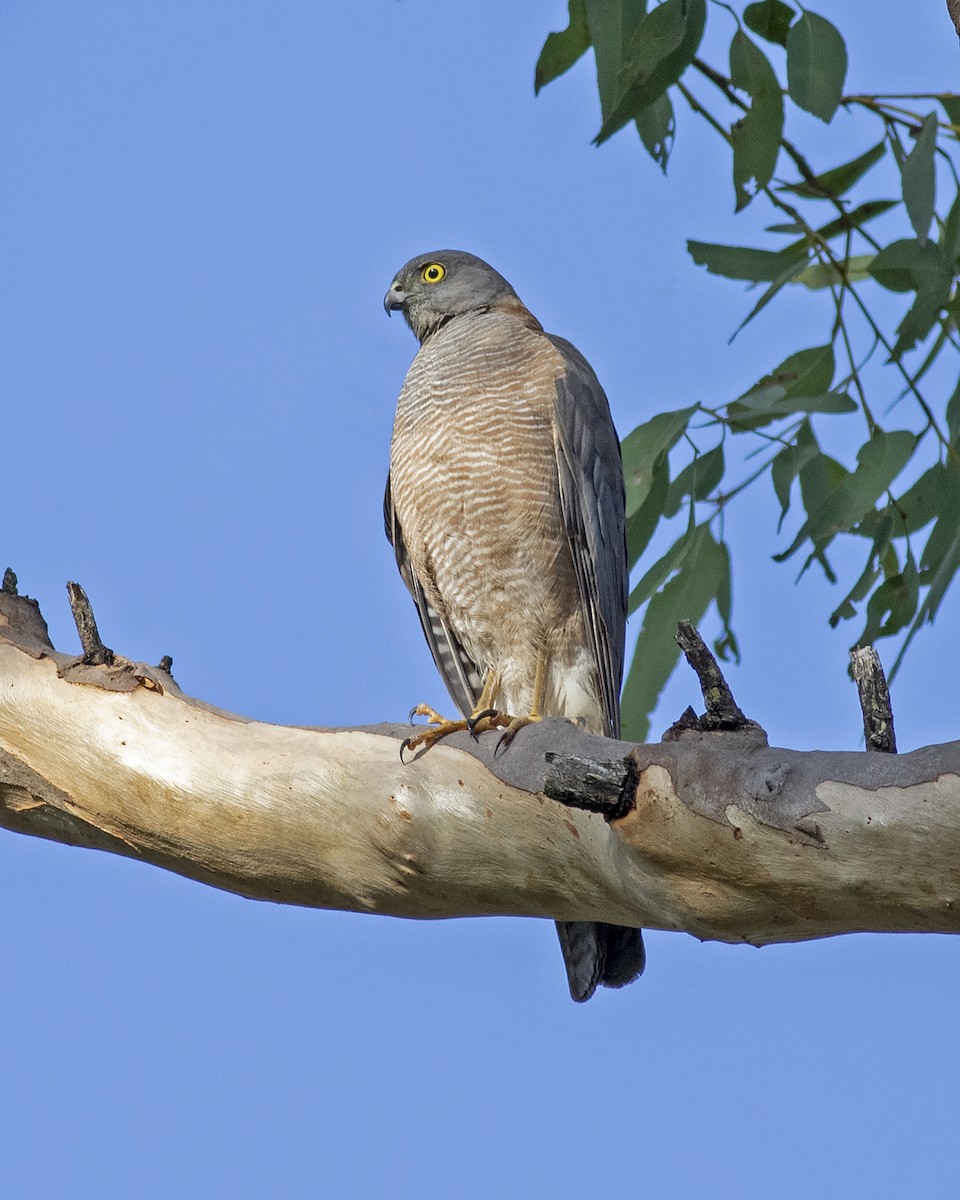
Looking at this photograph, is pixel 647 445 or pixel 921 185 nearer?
pixel 921 185

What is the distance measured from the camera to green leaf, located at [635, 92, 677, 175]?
377cm

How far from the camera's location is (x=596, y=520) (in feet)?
12.6

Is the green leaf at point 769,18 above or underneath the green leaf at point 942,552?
above

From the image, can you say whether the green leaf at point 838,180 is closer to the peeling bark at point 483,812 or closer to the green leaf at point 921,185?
the green leaf at point 921,185

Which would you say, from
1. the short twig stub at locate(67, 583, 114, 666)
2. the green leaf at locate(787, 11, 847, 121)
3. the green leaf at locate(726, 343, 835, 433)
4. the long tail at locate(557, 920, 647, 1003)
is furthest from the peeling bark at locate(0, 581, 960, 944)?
the green leaf at locate(787, 11, 847, 121)

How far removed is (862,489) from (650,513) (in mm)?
706

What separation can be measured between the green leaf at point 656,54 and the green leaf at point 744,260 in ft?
1.95

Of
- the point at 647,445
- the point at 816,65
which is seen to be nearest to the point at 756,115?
the point at 816,65

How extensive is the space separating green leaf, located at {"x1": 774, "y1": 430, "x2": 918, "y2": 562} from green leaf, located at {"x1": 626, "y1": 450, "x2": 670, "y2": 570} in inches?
19.3

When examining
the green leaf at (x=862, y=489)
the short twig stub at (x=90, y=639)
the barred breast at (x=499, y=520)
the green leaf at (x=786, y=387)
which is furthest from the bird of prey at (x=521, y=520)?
the short twig stub at (x=90, y=639)

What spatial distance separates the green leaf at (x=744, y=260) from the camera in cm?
377

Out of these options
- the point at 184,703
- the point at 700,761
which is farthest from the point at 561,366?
the point at 700,761

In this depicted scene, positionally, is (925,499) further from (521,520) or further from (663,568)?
(521,520)

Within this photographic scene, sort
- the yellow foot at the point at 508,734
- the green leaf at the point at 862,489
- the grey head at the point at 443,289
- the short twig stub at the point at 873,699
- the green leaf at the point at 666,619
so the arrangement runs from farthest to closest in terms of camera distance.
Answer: the grey head at the point at 443,289, the green leaf at the point at 666,619, the green leaf at the point at 862,489, the yellow foot at the point at 508,734, the short twig stub at the point at 873,699
